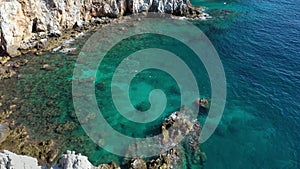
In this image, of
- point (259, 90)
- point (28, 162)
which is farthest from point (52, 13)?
point (259, 90)

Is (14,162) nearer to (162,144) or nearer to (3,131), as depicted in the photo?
(3,131)

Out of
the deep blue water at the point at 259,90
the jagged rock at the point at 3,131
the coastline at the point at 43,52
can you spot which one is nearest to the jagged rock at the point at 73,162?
the coastline at the point at 43,52

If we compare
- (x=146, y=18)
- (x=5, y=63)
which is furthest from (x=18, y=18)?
(x=146, y=18)

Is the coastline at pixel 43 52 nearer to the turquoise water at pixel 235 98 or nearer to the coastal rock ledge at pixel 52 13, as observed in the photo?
the coastal rock ledge at pixel 52 13

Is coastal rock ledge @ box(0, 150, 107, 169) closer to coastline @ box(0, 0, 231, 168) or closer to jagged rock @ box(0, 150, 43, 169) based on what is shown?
jagged rock @ box(0, 150, 43, 169)

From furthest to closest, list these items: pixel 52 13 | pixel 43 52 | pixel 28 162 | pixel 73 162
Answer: pixel 52 13
pixel 43 52
pixel 73 162
pixel 28 162

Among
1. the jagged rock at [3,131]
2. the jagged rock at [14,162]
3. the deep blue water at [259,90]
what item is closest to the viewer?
the jagged rock at [14,162]
